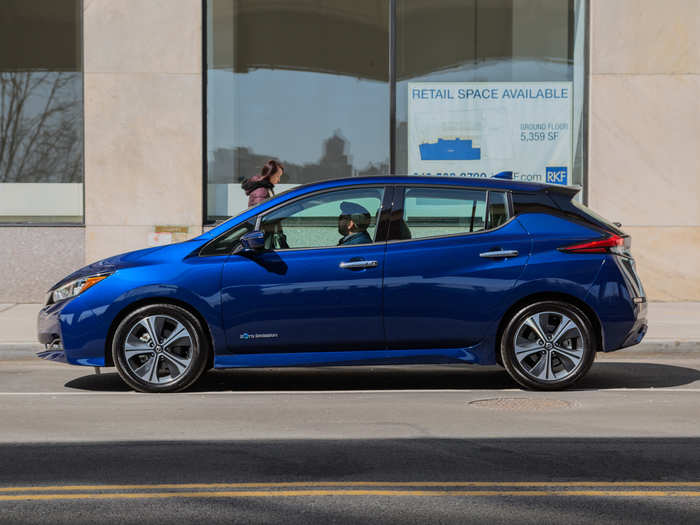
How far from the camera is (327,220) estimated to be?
8445 mm

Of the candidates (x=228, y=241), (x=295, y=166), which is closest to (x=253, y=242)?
(x=228, y=241)

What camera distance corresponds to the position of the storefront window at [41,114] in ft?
51.0

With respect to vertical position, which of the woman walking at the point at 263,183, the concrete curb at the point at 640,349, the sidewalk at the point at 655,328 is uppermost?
the woman walking at the point at 263,183

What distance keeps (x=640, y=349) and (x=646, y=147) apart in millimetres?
5219

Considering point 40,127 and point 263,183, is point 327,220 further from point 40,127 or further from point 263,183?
point 40,127

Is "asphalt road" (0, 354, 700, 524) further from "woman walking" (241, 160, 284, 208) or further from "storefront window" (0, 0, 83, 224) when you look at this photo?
"storefront window" (0, 0, 83, 224)

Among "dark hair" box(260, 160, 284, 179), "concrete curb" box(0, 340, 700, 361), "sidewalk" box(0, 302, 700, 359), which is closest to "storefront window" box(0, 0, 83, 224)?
"sidewalk" box(0, 302, 700, 359)

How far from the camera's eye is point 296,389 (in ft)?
28.7

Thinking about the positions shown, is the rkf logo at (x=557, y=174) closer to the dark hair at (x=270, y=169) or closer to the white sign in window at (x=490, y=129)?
the white sign in window at (x=490, y=129)

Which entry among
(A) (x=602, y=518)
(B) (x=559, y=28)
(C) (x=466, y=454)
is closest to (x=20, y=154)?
(B) (x=559, y=28)

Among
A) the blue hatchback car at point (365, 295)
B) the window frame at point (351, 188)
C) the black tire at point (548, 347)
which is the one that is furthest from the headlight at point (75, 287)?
the black tire at point (548, 347)

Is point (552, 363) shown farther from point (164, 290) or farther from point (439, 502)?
point (439, 502)

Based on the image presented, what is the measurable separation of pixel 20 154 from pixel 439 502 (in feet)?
39.3

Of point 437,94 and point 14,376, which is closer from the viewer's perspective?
point 14,376
